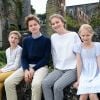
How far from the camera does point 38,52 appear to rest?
590 cm

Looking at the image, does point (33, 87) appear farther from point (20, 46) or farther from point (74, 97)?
point (20, 46)

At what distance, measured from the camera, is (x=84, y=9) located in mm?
30016

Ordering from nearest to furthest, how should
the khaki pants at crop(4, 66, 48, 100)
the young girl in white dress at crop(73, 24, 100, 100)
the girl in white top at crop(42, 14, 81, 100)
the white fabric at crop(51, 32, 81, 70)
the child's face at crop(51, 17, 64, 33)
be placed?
the young girl in white dress at crop(73, 24, 100, 100)
the girl in white top at crop(42, 14, 81, 100)
the khaki pants at crop(4, 66, 48, 100)
the white fabric at crop(51, 32, 81, 70)
the child's face at crop(51, 17, 64, 33)

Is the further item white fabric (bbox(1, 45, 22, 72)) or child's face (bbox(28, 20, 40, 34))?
white fabric (bbox(1, 45, 22, 72))

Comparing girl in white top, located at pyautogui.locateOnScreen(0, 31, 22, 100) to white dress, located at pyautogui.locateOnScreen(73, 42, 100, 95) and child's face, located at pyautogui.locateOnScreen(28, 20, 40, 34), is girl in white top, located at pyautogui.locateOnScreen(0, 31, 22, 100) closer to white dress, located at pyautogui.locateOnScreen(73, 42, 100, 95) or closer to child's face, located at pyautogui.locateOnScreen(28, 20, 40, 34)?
child's face, located at pyautogui.locateOnScreen(28, 20, 40, 34)

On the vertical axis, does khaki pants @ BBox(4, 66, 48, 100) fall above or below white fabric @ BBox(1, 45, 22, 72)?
below

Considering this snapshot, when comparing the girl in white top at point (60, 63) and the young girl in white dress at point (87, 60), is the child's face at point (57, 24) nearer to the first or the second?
the girl in white top at point (60, 63)

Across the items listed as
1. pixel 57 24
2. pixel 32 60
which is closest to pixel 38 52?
pixel 32 60

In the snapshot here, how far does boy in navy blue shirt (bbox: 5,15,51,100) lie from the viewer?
5.76m

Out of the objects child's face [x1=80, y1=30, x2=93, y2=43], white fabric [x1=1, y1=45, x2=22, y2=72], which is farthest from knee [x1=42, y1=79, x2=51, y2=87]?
white fabric [x1=1, y1=45, x2=22, y2=72]

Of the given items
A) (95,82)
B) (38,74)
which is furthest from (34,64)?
(95,82)

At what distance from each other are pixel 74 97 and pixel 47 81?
1.55 feet

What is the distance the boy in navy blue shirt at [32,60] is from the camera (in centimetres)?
576

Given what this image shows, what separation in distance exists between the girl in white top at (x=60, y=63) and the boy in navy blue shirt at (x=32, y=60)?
14cm
